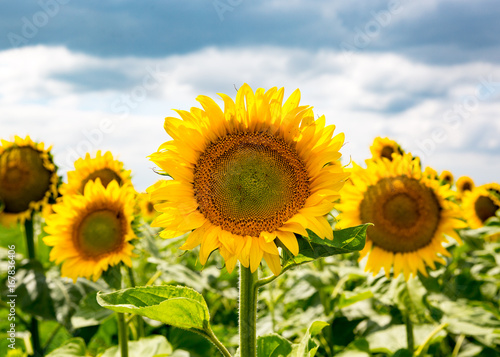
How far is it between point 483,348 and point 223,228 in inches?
117

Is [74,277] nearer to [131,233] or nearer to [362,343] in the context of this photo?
[131,233]

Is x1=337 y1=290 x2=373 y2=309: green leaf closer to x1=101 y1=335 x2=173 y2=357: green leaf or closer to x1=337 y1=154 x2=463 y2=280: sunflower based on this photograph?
x1=337 y1=154 x2=463 y2=280: sunflower

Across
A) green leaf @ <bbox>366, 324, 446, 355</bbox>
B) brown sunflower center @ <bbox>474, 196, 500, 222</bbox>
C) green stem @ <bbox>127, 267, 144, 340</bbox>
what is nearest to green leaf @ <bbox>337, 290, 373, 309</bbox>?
green leaf @ <bbox>366, 324, 446, 355</bbox>

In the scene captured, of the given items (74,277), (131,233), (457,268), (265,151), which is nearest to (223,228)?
(265,151)

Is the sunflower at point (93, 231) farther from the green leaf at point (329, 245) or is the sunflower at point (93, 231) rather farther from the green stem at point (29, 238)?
the green leaf at point (329, 245)

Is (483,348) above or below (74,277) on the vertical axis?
below

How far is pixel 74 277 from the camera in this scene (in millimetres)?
3598

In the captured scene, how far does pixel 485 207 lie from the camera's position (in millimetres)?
6434

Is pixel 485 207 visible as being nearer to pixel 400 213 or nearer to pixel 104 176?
pixel 400 213

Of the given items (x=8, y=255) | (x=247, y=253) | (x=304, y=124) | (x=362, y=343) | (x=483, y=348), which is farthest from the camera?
(x=8, y=255)

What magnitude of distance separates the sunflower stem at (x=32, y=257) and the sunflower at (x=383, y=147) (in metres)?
3.27

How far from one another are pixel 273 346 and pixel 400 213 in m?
1.88

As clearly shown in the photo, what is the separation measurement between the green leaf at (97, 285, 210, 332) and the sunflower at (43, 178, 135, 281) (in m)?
1.72

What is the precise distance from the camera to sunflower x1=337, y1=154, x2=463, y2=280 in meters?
3.64
